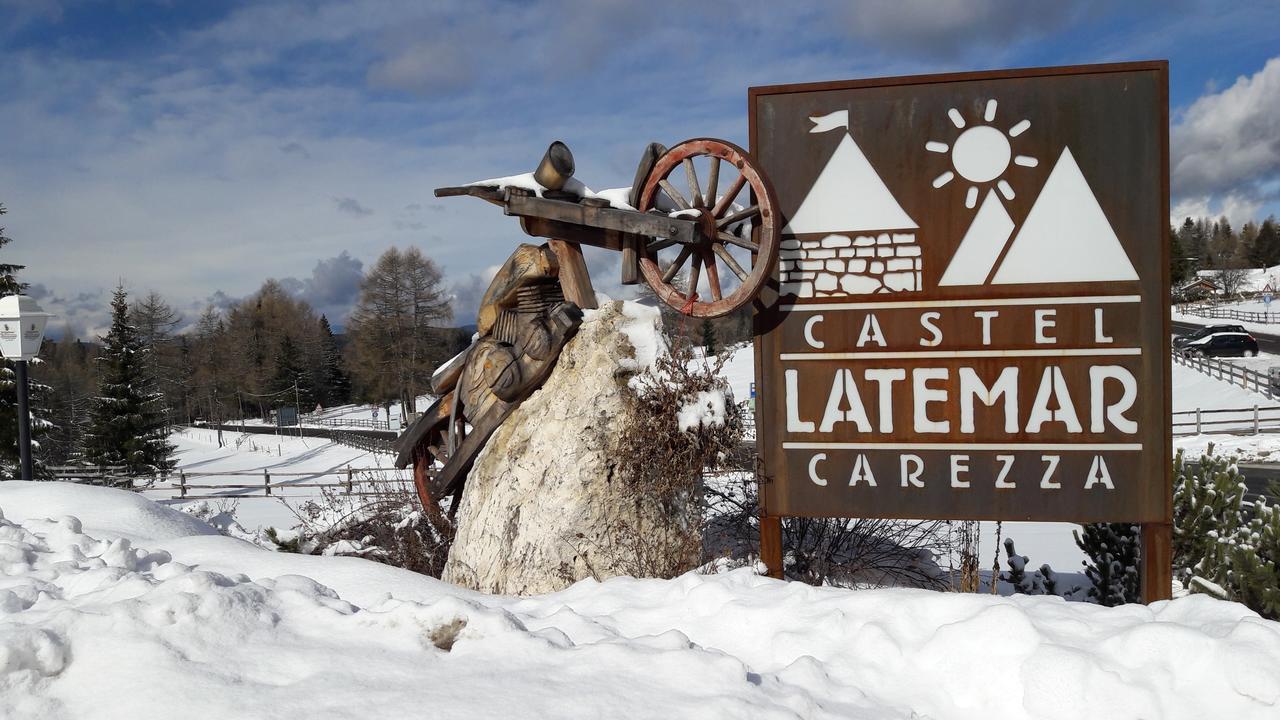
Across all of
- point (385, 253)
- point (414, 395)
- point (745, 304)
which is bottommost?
point (414, 395)

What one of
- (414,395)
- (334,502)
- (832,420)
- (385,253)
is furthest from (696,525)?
(385,253)

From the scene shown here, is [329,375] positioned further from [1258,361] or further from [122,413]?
[1258,361]

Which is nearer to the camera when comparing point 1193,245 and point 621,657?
point 621,657

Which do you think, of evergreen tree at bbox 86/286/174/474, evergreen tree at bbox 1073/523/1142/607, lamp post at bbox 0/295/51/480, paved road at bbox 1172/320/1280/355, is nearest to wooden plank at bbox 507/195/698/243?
evergreen tree at bbox 1073/523/1142/607

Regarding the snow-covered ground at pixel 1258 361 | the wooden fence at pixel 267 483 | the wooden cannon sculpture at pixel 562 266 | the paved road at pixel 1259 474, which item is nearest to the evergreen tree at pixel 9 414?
the wooden fence at pixel 267 483

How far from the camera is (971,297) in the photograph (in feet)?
14.6

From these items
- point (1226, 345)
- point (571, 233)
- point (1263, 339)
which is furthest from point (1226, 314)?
point (571, 233)

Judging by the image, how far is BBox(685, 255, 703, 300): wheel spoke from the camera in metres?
4.94

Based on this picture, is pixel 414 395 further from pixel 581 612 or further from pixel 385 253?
pixel 581 612

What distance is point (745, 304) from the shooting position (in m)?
4.59

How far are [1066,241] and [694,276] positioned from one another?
2105 mm

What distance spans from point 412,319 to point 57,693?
35.9 meters

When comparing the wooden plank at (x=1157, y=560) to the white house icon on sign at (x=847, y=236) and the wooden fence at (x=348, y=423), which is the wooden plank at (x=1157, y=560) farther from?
the wooden fence at (x=348, y=423)

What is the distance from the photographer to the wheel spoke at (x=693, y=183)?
16.1 ft
